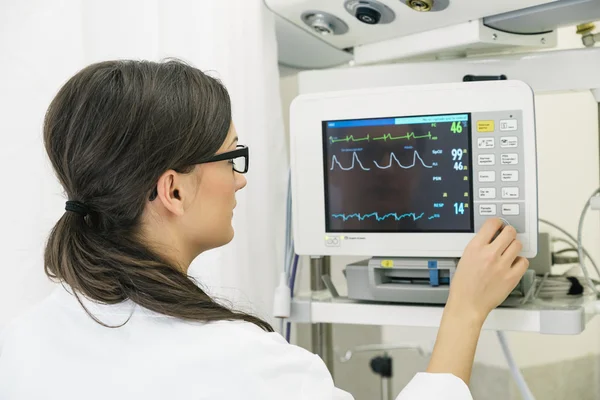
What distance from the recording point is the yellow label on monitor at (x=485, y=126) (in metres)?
1.15

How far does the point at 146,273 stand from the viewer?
904 mm

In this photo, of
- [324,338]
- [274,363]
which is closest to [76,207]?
[274,363]

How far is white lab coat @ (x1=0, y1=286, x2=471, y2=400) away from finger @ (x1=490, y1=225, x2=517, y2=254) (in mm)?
372

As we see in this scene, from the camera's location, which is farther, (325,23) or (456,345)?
(325,23)

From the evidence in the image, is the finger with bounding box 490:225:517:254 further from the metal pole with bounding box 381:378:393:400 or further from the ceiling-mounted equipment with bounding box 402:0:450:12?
the metal pole with bounding box 381:378:393:400

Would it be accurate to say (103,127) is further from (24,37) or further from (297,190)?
(297,190)

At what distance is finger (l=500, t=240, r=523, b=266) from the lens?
1.10 meters

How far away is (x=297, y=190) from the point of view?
51.0 inches

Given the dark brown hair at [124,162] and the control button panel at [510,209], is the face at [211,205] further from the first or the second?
the control button panel at [510,209]

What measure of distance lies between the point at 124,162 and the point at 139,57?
0.45 metres

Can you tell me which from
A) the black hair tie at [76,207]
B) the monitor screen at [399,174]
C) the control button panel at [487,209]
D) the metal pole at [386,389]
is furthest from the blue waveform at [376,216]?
the metal pole at [386,389]

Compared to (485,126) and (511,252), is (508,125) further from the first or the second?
(511,252)

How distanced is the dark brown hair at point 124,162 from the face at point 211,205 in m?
0.04

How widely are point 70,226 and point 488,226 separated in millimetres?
653
